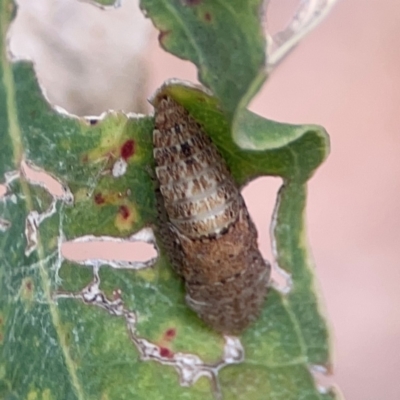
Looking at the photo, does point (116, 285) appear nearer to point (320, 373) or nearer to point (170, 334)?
point (170, 334)

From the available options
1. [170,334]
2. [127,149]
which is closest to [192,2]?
[127,149]

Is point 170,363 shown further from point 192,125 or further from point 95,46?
point 95,46

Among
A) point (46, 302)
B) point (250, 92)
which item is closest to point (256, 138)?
point (250, 92)

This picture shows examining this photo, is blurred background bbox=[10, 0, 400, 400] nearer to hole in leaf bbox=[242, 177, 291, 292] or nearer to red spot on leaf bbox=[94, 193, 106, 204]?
hole in leaf bbox=[242, 177, 291, 292]

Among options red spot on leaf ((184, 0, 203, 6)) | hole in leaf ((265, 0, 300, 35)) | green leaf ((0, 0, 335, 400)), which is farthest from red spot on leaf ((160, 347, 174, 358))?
hole in leaf ((265, 0, 300, 35))

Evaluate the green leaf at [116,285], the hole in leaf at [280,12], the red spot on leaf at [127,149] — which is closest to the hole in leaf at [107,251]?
the green leaf at [116,285]

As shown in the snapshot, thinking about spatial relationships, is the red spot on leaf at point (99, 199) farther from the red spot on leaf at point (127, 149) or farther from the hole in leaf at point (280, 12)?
the hole in leaf at point (280, 12)
